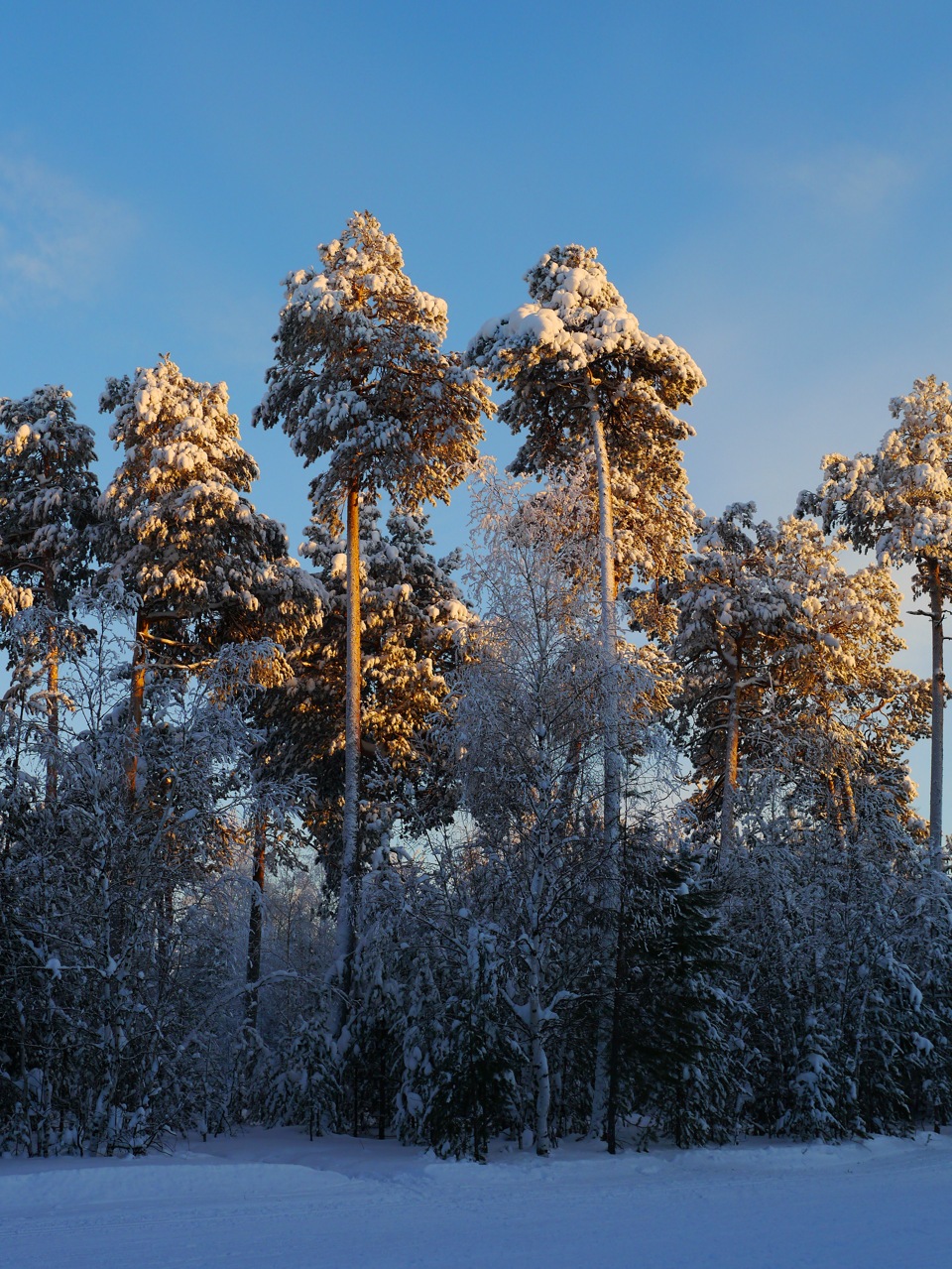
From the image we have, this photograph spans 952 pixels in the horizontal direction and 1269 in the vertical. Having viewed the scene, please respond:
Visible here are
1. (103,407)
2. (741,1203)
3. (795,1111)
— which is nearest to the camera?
(741,1203)

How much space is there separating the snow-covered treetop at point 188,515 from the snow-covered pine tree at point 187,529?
2cm

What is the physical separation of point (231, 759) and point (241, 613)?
293 inches

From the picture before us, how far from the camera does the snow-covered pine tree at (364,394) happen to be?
66.3ft

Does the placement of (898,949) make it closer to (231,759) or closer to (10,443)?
(231,759)

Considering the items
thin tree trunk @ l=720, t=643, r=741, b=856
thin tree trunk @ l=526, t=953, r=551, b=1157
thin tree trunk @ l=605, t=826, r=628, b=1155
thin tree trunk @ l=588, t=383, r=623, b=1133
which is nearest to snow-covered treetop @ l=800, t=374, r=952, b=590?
thin tree trunk @ l=720, t=643, r=741, b=856

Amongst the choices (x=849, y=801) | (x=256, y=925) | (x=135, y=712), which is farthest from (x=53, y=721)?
(x=849, y=801)

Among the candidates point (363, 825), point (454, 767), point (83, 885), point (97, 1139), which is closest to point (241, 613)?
point (363, 825)

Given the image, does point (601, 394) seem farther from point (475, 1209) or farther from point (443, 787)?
point (475, 1209)

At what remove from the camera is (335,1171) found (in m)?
12.3

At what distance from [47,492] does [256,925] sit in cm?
944

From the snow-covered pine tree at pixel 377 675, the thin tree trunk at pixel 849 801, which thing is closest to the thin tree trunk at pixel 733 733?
the thin tree trunk at pixel 849 801

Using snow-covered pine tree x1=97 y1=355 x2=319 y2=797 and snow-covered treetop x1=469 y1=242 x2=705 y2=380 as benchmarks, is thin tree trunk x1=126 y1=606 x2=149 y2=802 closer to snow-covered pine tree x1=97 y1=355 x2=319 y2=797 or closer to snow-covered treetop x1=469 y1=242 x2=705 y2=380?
snow-covered pine tree x1=97 y1=355 x2=319 y2=797

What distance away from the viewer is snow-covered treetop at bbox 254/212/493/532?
20250 mm

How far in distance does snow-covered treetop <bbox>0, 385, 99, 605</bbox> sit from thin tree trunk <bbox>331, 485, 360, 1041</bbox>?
5590mm
